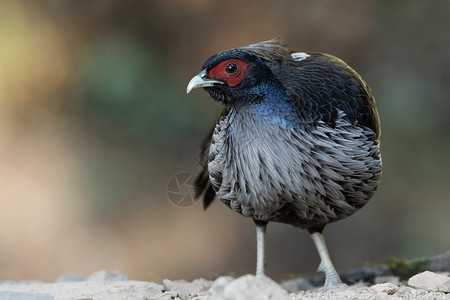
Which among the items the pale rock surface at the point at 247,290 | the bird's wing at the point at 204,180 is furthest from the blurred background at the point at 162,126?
the pale rock surface at the point at 247,290

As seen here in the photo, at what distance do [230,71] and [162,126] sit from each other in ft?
14.9

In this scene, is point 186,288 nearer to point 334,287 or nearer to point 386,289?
point 334,287

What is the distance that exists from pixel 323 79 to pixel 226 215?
14.3 ft

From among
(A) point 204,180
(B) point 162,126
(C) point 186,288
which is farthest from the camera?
(B) point 162,126

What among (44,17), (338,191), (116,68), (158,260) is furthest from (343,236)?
(44,17)

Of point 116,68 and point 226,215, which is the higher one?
point 116,68

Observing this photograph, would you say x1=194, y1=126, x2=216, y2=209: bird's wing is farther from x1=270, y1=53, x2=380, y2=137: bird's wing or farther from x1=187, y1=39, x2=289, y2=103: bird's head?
x1=187, y1=39, x2=289, y2=103: bird's head

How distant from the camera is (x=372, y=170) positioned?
177 inches

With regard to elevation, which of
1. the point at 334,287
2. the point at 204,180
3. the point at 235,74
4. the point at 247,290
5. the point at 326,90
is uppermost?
the point at 235,74

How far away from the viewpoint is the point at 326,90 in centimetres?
448

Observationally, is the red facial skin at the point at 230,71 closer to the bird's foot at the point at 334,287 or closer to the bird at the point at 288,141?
the bird at the point at 288,141

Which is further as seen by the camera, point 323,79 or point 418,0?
point 418,0

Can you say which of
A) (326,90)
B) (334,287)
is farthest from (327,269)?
(326,90)

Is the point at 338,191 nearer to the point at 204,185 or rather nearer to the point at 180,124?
the point at 204,185
